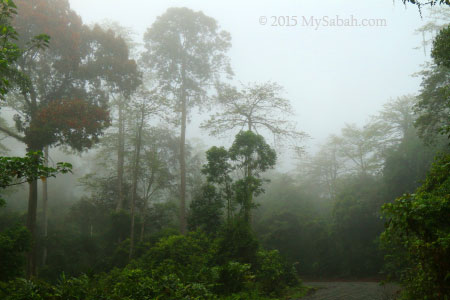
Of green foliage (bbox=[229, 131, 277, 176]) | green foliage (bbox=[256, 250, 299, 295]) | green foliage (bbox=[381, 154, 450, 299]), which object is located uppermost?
green foliage (bbox=[229, 131, 277, 176])

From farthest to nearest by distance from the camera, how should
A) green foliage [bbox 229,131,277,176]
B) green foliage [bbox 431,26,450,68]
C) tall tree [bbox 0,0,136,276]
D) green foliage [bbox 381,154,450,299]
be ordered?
green foliage [bbox 229,131,277,176] < tall tree [bbox 0,0,136,276] < green foliage [bbox 431,26,450,68] < green foliage [bbox 381,154,450,299]

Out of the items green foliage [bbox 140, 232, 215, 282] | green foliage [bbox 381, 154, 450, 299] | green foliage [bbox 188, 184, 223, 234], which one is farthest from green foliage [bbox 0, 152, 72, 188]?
green foliage [bbox 188, 184, 223, 234]

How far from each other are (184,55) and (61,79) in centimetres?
873

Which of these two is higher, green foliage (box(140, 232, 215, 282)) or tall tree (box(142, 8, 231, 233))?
tall tree (box(142, 8, 231, 233))

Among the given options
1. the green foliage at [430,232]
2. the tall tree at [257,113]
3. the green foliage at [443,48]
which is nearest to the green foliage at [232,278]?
the green foliage at [430,232]

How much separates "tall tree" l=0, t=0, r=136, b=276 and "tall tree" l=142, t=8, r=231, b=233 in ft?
18.4

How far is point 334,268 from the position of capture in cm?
1816

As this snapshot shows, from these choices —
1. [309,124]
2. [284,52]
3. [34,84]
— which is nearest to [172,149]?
[34,84]

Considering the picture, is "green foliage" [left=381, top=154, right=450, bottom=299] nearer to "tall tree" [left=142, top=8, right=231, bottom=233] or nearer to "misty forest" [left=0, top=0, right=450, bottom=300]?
"misty forest" [left=0, top=0, right=450, bottom=300]

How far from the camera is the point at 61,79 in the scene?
1294cm

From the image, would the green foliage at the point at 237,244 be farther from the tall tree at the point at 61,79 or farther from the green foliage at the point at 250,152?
the tall tree at the point at 61,79

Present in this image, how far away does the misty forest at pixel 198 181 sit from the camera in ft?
17.8

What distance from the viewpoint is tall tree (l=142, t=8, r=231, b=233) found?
19641 mm

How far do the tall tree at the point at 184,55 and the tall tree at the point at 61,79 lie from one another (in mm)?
5600
